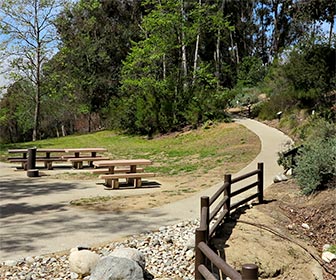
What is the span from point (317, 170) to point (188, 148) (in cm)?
1185

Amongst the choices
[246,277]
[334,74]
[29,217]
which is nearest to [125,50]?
[334,74]

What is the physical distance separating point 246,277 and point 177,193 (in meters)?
7.23

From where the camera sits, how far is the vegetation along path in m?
6.18

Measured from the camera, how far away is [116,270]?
192 inches

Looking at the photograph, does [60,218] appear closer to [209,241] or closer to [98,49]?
[209,241]

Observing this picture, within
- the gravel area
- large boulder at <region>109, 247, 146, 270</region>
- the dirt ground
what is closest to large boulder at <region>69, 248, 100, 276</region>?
the gravel area

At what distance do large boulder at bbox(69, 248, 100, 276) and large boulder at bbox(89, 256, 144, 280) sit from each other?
308mm

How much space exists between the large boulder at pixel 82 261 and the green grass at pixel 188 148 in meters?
7.84

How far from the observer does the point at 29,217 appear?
25.1 feet

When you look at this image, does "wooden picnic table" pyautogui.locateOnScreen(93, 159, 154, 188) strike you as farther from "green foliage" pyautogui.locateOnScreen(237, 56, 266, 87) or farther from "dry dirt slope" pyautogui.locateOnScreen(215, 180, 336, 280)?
"green foliage" pyautogui.locateOnScreen(237, 56, 266, 87)

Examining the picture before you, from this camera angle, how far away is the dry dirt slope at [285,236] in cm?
603

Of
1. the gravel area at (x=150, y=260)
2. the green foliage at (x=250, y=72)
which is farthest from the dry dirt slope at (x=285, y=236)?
the green foliage at (x=250, y=72)

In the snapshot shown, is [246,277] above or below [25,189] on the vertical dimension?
above

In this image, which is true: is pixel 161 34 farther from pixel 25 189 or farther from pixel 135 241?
pixel 135 241
